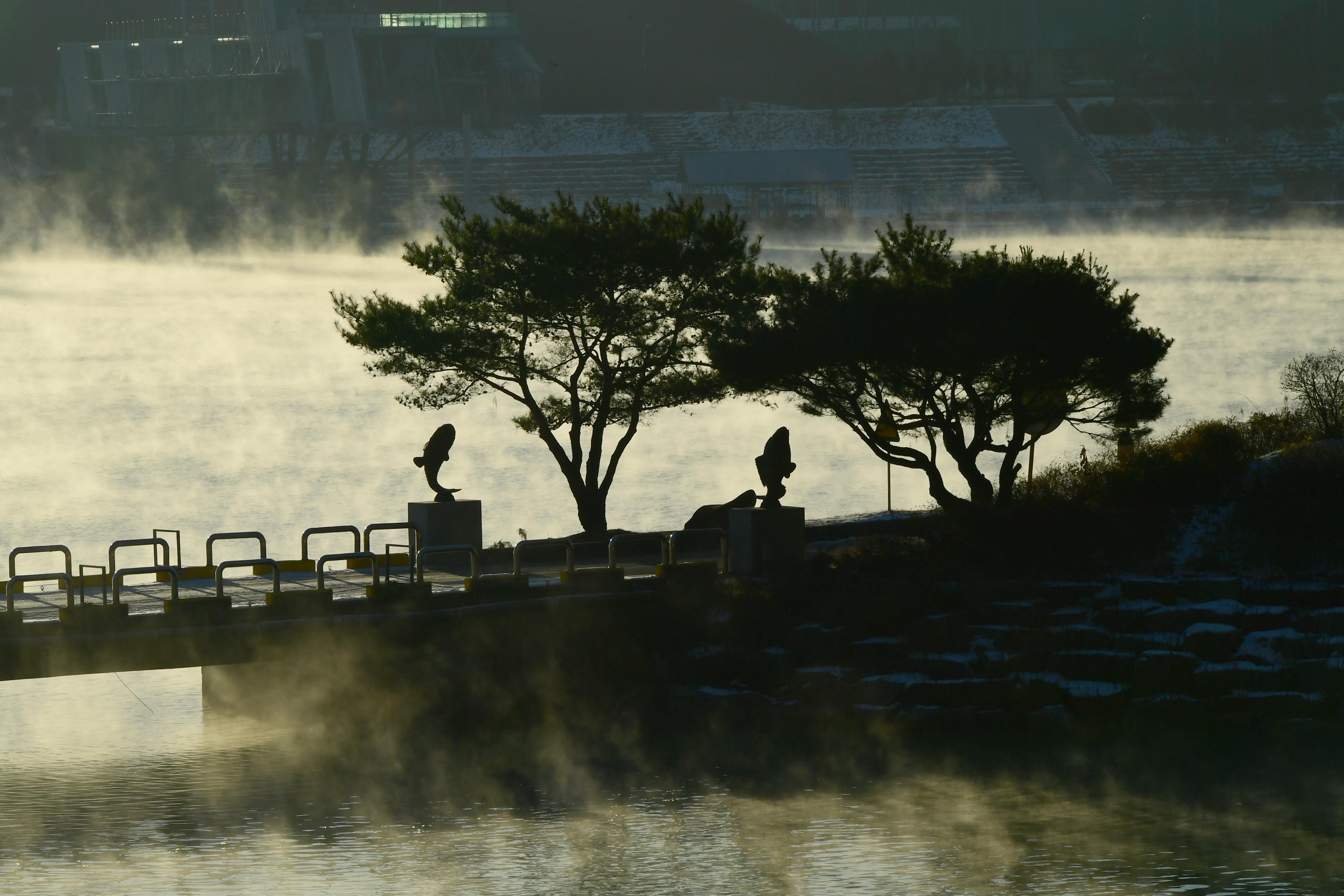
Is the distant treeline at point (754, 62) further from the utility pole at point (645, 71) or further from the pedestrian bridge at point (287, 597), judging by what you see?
the pedestrian bridge at point (287, 597)

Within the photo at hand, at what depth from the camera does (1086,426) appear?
68.8m

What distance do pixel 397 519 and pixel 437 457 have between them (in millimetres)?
23526

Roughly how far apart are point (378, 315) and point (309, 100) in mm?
122423

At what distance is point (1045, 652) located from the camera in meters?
29.0

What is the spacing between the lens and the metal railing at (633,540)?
1141 inches

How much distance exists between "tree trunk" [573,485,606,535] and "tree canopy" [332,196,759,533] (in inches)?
1.4

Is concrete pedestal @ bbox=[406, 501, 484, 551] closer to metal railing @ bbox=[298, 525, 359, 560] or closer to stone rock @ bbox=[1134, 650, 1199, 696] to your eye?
metal railing @ bbox=[298, 525, 359, 560]

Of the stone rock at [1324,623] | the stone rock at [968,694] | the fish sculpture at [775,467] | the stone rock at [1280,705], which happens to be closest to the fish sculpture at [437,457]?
the fish sculpture at [775,467]

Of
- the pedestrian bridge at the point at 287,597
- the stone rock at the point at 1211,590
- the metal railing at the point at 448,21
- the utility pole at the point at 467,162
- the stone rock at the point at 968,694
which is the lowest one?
the stone rock at the point at 968,694

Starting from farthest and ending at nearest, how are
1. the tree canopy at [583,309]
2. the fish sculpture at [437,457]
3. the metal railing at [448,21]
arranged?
the metal railing at [448,21] < the tree canopy at [583,309] < the fish sculpture at [437,457]

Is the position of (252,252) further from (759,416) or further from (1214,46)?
(1214,46)

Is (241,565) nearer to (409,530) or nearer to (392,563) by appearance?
(409,530)

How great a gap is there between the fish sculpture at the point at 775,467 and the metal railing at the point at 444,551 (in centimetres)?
484

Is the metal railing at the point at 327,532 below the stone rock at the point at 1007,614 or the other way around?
the other way around
